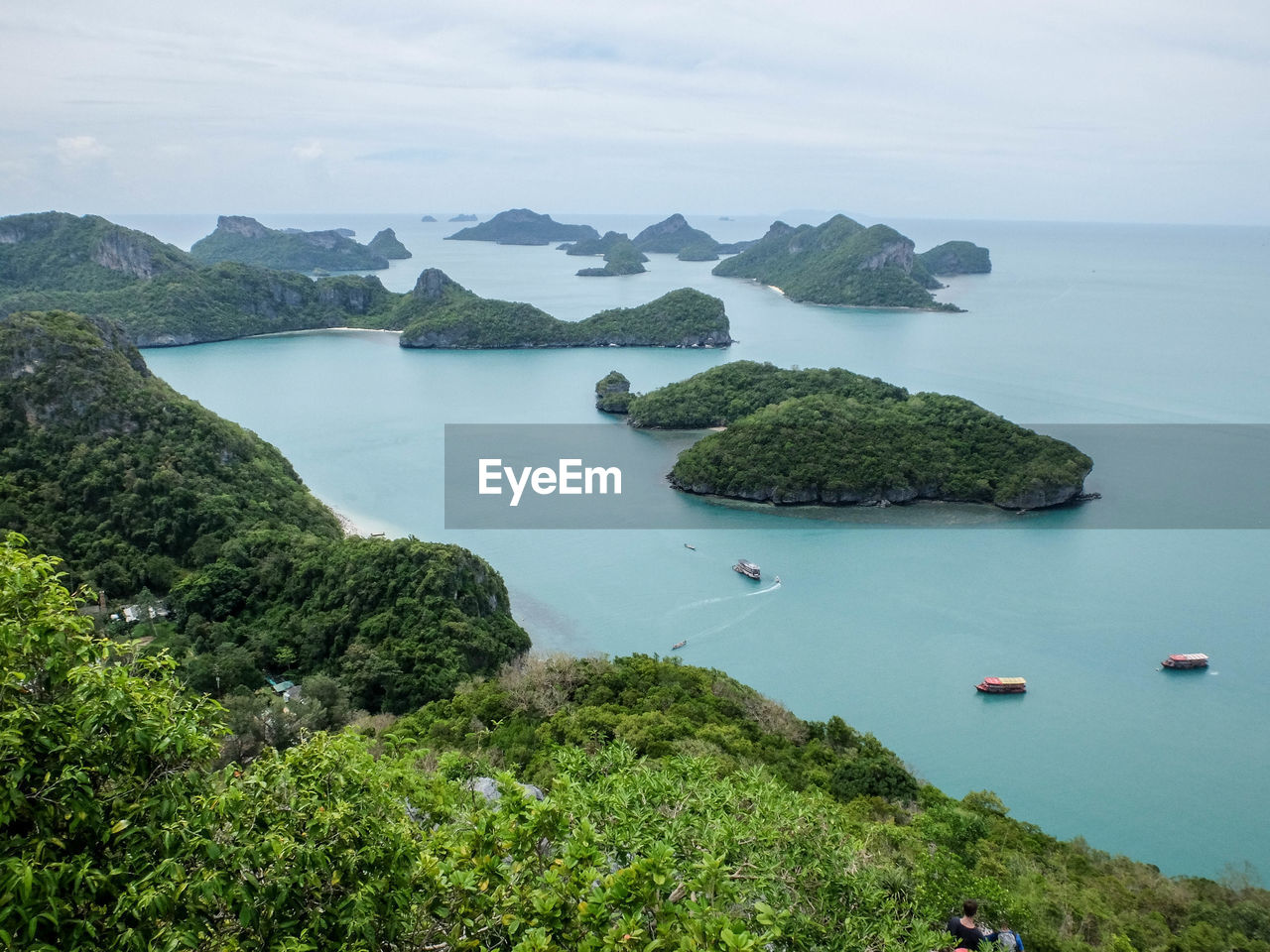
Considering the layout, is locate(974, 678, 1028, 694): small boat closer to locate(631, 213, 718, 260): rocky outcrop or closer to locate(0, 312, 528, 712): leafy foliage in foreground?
locate(0, 312, 528, 712): leafy foliage in foreground

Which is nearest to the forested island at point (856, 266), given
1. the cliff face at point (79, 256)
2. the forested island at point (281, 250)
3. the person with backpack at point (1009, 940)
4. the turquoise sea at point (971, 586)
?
the turquoise sea at point (971, 586)

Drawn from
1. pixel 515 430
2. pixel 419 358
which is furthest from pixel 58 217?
pixel 515 430

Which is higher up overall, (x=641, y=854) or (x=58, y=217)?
(x=58, y=217)

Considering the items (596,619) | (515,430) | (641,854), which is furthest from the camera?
→ (515,430)

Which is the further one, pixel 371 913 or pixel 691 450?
pixel 691 450

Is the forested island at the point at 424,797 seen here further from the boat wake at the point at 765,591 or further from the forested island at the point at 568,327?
the forested island at the point at 568,327

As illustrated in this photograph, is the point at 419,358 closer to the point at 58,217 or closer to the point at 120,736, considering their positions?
the point at 58,217
